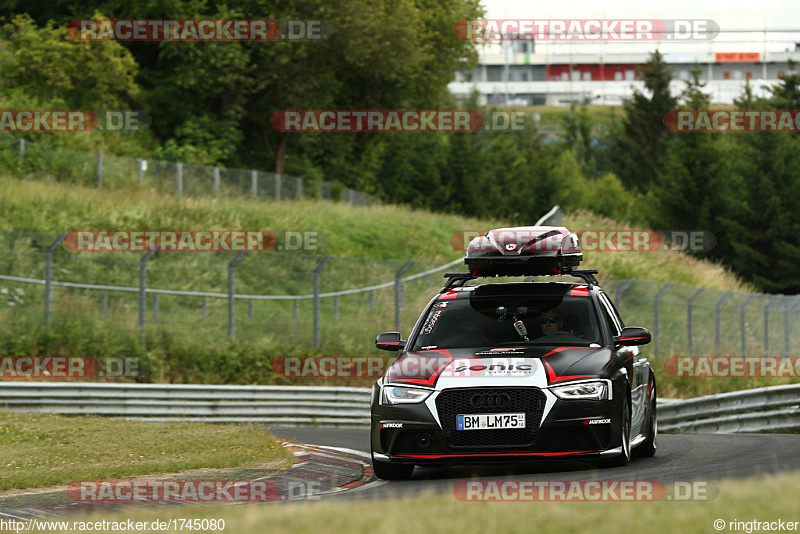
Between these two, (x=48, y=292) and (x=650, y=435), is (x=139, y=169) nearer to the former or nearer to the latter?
(x=48, y=292)

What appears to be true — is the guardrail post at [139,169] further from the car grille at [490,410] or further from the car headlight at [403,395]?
the car grille at [490,410]

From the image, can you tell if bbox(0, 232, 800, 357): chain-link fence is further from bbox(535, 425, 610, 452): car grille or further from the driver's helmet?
bbox(535, 425, 610, 452): car grille

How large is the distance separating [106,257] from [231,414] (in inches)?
418

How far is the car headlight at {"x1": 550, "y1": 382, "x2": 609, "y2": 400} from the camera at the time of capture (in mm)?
11422

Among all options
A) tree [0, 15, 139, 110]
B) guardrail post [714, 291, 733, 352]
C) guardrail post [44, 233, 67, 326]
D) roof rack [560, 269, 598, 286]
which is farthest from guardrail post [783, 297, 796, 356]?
tree [0, 15, 139, 110]

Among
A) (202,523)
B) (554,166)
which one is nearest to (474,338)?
(202,523)

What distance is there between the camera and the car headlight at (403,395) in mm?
11578

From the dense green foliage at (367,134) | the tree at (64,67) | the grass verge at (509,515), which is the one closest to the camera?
the grass verge at (509,515)

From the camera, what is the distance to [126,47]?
53438 mm

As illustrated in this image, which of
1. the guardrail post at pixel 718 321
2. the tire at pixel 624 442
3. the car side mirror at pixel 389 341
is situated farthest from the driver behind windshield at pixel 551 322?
the guardrail post at pixel 718 321

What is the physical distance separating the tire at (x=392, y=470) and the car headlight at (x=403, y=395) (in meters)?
0.61

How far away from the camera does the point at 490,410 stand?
37.5 feet

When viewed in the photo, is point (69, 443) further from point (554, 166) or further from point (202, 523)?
point (554, 166)

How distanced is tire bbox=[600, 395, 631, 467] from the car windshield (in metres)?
0.75
